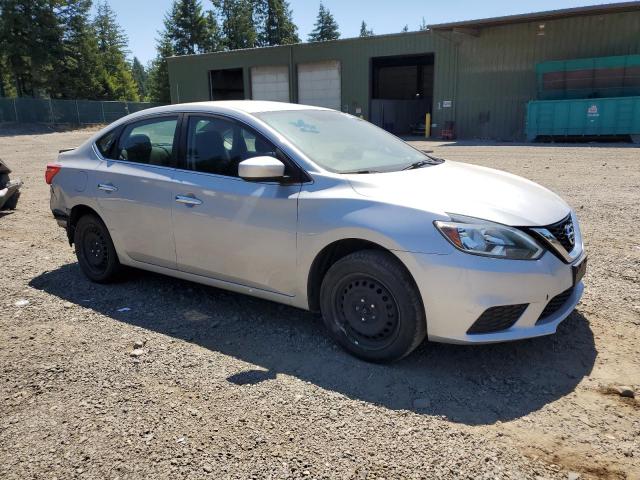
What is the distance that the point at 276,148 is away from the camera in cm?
380

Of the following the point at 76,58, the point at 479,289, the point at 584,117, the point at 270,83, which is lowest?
the point at 479,289

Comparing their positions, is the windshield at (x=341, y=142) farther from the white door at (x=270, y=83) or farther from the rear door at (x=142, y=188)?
the white door at (x=270, y=83)

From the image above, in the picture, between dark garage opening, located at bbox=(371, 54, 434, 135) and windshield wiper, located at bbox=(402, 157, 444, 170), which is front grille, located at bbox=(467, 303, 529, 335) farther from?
dark garage opening, located at bbox=(371, 54, 434, 135)

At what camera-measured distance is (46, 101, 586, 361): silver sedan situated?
3.09 metres

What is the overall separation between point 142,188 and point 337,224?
2.01 meters

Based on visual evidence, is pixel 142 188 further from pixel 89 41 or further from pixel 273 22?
pixel 273 22

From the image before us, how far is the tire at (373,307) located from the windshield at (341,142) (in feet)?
2.49

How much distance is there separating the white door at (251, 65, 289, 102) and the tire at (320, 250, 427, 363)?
3030 centimetres

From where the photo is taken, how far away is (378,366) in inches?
134

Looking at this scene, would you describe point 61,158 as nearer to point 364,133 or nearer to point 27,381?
point 27,381

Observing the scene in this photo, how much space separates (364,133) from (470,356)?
2067 mm

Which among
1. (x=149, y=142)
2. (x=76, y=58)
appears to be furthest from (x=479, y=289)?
(x=76, y=58)

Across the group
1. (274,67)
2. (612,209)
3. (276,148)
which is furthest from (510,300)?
(274,67)

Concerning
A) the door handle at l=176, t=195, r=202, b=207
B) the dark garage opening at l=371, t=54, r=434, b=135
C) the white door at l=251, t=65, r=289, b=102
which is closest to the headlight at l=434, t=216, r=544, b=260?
the door handle at l=176, t=195, r=202, b=207
